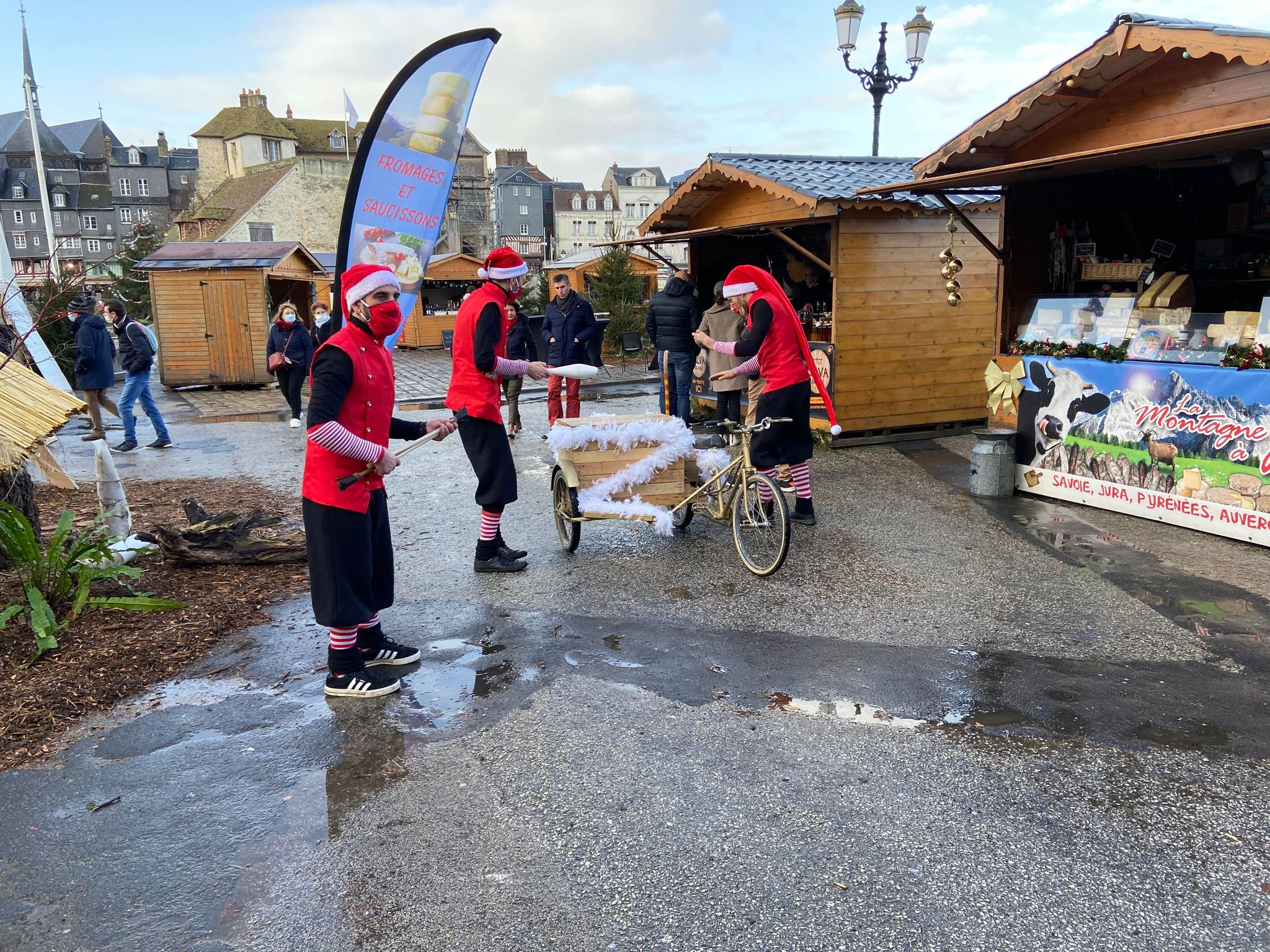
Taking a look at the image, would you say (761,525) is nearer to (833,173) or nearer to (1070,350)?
(1070,350)

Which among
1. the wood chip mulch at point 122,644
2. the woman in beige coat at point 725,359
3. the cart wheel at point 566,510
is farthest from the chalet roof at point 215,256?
the cart wheel at point 566,510

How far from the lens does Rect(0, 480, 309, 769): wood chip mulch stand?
166 inches

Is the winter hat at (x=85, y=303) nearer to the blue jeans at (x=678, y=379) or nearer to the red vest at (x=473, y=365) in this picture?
the red vest at (x=473, y=365)

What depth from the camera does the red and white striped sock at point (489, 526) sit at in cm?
650

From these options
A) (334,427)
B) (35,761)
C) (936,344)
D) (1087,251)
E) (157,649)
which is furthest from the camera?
(936,344)

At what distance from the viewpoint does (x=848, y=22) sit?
13.7 meters

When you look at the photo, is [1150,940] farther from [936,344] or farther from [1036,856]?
[936,344]

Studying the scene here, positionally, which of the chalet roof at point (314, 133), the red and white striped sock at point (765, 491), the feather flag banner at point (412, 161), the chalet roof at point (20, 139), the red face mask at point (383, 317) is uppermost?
the chalet roof at point (20, 139)

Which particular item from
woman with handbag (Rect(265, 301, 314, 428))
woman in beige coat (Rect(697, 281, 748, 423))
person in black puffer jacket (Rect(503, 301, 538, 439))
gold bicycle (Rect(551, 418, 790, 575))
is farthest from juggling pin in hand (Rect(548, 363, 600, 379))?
woman with handbag (Rect(265, 301, 314, 428))

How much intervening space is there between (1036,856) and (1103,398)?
559 cm

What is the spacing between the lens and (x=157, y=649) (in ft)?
16.4

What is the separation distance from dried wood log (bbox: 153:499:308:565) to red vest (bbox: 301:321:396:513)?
7.52 ft

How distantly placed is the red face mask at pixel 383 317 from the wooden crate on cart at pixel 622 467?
2.32 meters

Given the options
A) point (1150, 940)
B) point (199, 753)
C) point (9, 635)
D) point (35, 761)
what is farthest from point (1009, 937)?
point (9, 635)
